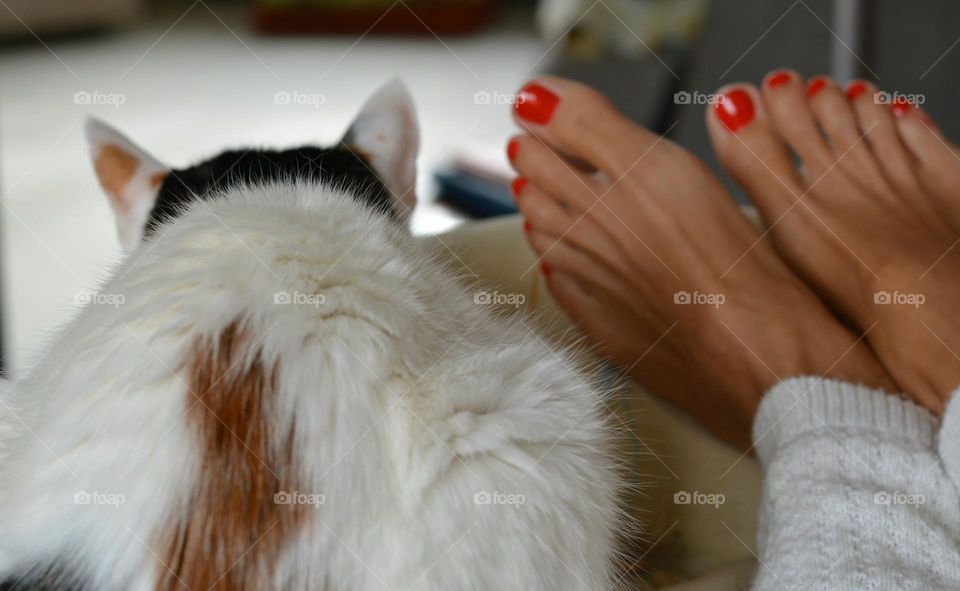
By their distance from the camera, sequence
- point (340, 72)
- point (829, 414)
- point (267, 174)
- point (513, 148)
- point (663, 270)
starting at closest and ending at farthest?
point (267, 174), point (829, 414), point (663, 270), point (513, 148), point (340, 72)

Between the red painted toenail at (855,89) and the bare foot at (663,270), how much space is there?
0.23 meters

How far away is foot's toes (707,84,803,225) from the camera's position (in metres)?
0.87

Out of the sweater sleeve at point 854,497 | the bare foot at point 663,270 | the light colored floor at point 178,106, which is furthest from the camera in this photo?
the light colored floor at point 178,106

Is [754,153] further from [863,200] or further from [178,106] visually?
[178,106]

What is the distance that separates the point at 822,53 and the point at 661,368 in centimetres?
81

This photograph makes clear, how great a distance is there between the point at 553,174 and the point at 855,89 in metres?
0.36

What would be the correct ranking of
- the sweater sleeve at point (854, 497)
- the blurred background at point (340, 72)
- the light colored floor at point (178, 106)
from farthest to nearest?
the light colored floor at point (178, 106) < the blurred background at point (340, 72) < the sweater sleeve at point (854, 497)

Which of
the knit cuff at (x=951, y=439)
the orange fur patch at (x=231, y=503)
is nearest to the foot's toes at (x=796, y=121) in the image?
the knit cuff at (x=951, y=439)

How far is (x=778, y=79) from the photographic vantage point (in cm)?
93

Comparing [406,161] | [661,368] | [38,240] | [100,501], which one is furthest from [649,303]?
[38,240]

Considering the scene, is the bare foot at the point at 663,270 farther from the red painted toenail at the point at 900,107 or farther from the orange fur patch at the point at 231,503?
the orange fur patch at the point at 231,503

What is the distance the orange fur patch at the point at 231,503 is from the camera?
1.30 feet

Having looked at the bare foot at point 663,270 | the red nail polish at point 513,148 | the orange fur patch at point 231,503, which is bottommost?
the orange fur patch at point 231,503

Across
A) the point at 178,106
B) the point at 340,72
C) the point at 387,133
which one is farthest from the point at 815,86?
the point at 340,72
